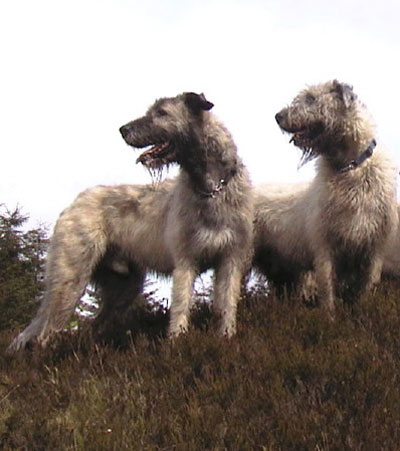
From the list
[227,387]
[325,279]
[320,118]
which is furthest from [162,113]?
[227,387]

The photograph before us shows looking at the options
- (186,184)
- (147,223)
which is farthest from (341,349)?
(147,223)

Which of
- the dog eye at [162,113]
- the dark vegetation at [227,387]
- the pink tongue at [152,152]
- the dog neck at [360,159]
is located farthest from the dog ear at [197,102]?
the dark vegetation at [227,387]

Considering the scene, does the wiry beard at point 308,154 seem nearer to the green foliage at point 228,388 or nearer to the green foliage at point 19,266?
the green foliage at point 228,388

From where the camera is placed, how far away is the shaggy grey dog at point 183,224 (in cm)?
816

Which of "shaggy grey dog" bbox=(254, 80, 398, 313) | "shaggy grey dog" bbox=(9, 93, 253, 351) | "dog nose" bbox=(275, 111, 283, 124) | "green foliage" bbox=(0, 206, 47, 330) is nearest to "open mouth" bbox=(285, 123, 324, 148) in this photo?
"shaggy grey dog" bbox=(254, 80, 398, 313)

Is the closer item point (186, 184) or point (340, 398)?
point (340, 398)

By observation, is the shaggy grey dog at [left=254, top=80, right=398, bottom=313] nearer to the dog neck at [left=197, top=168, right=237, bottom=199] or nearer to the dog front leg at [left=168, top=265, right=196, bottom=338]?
the dog neck at [left=197, top=168, right=237, bottom=199]

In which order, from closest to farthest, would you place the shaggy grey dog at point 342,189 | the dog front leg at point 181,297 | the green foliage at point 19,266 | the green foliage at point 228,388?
1. the green foliage at point 228,388
2. the dog front leg at point 181,297
3. the shaggy grey dog at point 342,189
4. the green foliage at point 19,266

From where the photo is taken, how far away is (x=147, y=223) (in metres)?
9.35

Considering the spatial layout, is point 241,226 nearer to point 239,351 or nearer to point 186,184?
point 186,184

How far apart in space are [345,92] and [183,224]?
7.44 ft

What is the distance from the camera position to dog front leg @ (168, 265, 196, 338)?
318 inches

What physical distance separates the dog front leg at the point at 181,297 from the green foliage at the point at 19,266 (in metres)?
13.3

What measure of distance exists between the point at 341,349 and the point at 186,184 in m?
2.63
